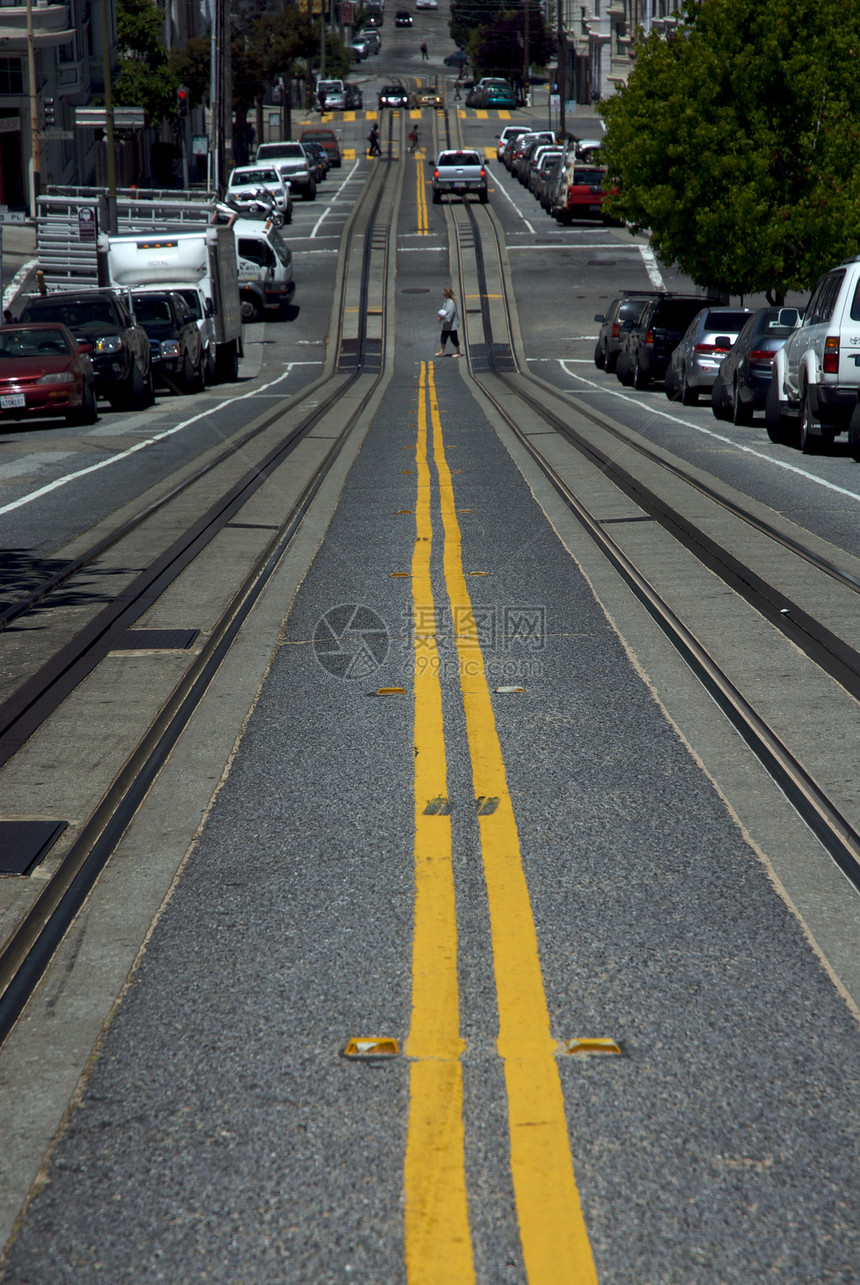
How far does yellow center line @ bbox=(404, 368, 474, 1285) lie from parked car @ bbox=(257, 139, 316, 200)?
213 ft

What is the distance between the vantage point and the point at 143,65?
2496 inches

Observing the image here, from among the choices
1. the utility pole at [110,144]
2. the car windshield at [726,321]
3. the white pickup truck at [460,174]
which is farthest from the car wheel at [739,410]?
the white pickup truck at [460,174]

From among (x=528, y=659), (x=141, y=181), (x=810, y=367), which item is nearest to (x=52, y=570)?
(x=528, y=659)

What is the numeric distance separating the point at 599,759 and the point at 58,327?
A: 18.2 metres

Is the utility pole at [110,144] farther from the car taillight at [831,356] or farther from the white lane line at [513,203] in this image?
the car taillight at [831,356]

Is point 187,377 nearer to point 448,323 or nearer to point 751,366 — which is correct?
point 448,323

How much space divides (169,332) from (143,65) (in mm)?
42594

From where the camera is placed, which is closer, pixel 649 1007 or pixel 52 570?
pixel 649 1007

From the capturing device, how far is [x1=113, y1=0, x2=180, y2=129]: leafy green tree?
61.1 metres

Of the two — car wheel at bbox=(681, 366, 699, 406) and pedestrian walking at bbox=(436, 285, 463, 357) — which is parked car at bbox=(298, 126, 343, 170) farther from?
car wheel at bbox=(681, 366, 699, 406)

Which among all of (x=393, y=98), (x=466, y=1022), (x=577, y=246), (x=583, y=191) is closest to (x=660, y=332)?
(x=466, y=1022)

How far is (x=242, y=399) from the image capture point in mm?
26641

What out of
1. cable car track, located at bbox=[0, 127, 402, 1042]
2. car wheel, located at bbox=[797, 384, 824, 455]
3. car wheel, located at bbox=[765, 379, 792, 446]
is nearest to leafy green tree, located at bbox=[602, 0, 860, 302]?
car wheel, located at bbox=[765, 379, 792, 446]

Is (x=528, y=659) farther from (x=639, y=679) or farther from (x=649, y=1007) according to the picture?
(x=649, y=1007)
